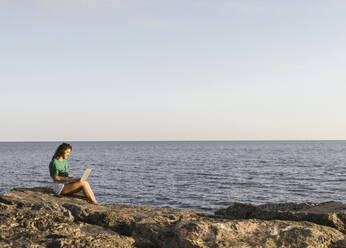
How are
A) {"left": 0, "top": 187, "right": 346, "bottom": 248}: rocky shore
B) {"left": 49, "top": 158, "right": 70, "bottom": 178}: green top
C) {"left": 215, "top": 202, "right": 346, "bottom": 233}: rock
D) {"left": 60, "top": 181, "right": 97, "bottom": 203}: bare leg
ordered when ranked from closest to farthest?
{"left": 0, "top": 187, "right": 346, "bottom": 248}: rocky shore
{"left": 215, "top": 202, "right": 346, "bottom": 233}: rock
{"left": 60, "top": 181, "right": 97, "bottom": 203}: bare leg
{"left": 49, "top": 158, "right": 70, "bottom": 178}: green top

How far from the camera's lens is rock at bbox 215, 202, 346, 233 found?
7.25 meters

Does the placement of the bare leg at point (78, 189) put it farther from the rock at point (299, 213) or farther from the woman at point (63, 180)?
the rock at point (299, 213)

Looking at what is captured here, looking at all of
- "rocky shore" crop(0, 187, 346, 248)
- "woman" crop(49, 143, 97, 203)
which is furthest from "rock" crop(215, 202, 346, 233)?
"woman" crop(49, 143, 97, 203)

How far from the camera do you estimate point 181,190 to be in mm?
30875

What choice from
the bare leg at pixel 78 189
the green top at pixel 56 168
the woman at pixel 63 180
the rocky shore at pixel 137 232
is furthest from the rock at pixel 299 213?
the green top at pixel 56 168

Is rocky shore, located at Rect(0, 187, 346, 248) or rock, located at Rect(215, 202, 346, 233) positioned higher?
rocky shore, located at Rect(0, 187, 346, 248)

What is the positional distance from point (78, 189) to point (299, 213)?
20.3 feet

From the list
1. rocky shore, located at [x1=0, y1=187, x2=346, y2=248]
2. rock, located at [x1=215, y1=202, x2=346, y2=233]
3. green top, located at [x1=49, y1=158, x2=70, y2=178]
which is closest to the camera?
rocky shore, located at [x1=0, y1=187, x2=346, y2=248]

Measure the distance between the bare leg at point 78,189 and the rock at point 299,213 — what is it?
3.86m

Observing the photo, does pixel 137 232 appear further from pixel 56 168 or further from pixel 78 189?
pixel 56 168

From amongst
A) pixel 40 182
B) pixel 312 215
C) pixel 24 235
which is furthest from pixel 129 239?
pixel 40 182

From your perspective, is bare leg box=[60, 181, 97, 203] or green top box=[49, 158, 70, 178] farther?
green top box=[49, 158, 70, 178]

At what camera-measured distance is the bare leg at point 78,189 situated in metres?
9.61

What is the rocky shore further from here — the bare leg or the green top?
the green top
